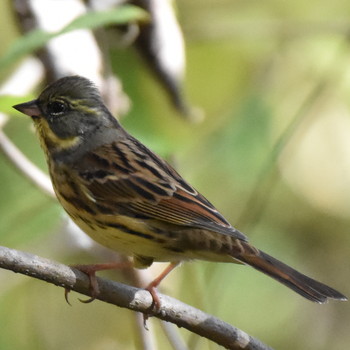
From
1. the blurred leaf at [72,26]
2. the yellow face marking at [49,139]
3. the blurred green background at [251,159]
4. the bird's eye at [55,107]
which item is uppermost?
the blurred leaf at [72,26]

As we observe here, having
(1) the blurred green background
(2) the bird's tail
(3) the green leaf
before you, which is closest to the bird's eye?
(3) the green leaf

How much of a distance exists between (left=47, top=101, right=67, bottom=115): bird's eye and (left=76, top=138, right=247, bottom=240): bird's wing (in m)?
0.22

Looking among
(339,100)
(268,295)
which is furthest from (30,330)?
(339,100)

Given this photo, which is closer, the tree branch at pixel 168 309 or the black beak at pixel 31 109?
the tree branch at pixel 168 309

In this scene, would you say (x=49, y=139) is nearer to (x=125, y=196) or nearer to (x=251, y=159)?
(x=125, y=196)

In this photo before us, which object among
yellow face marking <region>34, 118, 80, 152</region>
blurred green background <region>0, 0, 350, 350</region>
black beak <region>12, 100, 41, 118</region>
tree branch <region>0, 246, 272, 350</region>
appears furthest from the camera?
blurred green background <region>0, 0, 350, 350</region>

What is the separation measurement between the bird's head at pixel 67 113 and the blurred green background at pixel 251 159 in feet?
1.87

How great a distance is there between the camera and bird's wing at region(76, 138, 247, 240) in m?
3.70

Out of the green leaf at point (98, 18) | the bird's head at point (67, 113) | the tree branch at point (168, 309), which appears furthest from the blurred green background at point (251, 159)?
the tree branch at point (168, 309)

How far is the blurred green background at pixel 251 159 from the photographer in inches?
197

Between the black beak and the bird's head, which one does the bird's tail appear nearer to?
the bird's head

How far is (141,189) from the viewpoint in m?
3.83

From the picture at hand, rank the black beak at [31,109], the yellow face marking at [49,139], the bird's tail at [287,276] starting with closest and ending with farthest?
the bird's tail at [287,276] → the black beak at [31,109] → the yellow face marking at [49,139]

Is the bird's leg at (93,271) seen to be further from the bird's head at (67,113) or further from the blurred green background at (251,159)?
the blurred green background at (251,159)
